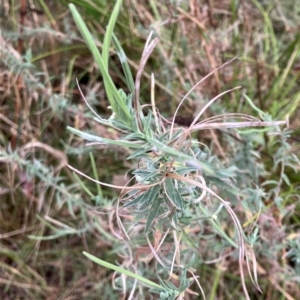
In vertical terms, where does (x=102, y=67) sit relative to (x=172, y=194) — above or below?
above

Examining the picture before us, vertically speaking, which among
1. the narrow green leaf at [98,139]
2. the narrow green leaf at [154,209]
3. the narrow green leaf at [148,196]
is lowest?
the narrow green leaf at [154,209]

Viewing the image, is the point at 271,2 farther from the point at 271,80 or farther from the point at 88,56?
the point at 88,56

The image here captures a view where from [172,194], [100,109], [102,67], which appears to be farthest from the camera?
[100,109]

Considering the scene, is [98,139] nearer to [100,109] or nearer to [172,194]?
[172,194]

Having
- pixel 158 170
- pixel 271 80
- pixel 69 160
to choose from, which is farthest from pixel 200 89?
pixel 158 170

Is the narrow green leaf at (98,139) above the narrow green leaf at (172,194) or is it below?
above

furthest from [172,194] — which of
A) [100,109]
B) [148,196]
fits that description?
[100,109]

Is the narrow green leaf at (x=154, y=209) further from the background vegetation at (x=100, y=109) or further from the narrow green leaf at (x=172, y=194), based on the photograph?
the background vegetation at (x=100, y=109)

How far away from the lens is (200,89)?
2.71 ft

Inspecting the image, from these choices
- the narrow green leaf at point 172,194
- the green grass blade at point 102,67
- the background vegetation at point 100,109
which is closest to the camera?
the green grass blade at point 102,67

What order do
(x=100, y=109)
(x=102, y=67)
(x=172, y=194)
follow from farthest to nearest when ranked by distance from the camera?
(x=100, y=109) < (x=172, y=194) < (x=102, y=67)

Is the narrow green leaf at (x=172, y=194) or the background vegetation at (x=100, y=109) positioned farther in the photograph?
the background vegetation at (x=100, y=109)

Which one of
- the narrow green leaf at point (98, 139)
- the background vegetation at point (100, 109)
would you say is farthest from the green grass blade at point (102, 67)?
the background vegetation at point (100, 109)

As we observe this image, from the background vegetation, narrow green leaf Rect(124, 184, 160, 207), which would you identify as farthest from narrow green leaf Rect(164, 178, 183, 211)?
the background vegetation
